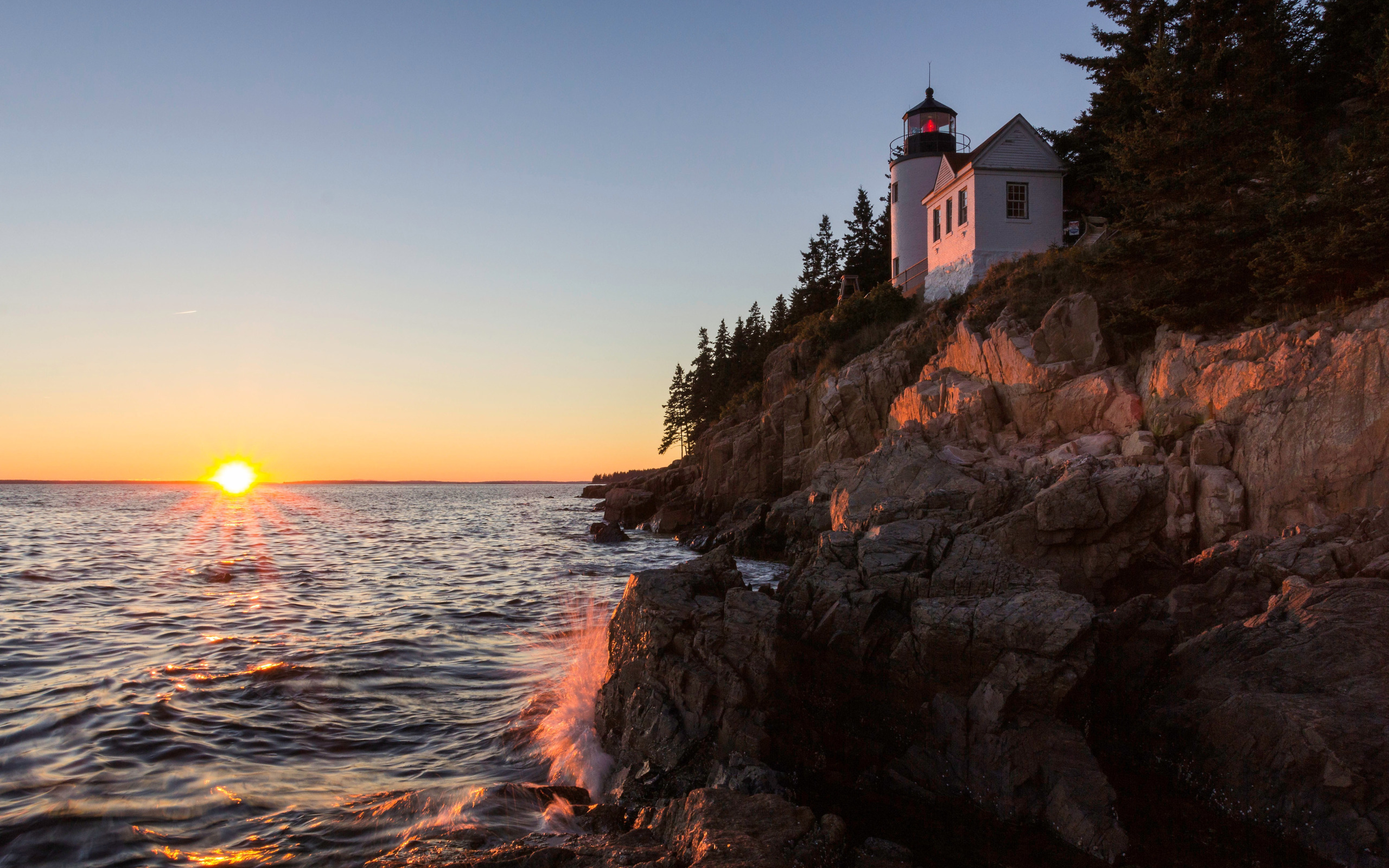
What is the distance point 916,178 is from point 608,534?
26.3m

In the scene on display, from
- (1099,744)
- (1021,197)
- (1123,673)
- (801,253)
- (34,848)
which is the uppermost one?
(801,253)

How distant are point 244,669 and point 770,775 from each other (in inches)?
365

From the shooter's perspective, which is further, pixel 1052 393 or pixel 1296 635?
pixel 1052 393

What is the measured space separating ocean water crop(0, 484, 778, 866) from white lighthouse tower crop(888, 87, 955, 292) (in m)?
26.0

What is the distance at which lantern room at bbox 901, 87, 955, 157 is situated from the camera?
42438 mm

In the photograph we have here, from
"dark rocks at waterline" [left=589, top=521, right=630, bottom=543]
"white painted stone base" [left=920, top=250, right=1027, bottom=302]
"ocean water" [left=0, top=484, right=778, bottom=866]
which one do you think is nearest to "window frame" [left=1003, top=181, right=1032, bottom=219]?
"white painted stone base" [left=920, top=250, right=1027, bottom=302]

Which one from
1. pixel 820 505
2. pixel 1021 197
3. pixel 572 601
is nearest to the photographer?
pixel 572 601

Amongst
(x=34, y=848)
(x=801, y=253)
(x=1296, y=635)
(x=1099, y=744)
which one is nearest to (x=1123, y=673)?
(x=1099, y=744)

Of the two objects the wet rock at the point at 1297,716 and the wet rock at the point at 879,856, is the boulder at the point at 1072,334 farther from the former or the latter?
the wet rock at the point at 879,856

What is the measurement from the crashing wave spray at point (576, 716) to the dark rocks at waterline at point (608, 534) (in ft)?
64.7

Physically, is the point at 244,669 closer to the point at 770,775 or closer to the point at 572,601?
the point at 572,601

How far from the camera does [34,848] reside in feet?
21.2

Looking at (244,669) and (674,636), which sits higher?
(674,636)

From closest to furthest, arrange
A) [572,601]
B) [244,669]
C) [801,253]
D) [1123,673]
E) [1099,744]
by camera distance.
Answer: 1. [1099,744]
2. [1123,673]
3. [244,669]
4. [572,601]
5. [801,253]
